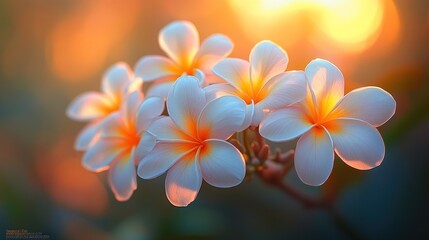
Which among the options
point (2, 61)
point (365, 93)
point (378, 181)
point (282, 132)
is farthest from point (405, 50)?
point (2, 61)

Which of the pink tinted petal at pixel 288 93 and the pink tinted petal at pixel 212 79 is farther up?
the pink tinted petal at pixel 288 93

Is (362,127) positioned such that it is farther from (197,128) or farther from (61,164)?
(61,164)

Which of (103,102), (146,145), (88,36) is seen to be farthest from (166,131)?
(88,36)

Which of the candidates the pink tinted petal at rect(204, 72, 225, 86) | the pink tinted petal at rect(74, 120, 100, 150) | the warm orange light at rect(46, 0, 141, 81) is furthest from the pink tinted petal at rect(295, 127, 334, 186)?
the warm orange light at rect(46, 0, 141, 81)

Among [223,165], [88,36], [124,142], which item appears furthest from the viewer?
[88,36]

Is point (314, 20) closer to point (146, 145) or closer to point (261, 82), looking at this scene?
point (261, 82)

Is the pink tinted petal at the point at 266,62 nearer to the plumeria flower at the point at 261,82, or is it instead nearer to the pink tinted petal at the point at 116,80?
the plumeria flower at the point at 261,82

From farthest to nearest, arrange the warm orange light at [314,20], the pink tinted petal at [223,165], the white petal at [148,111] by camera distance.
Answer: the warm orange light at [314,20], the white petal at [148,111], the pink tinted petal at [223,165]

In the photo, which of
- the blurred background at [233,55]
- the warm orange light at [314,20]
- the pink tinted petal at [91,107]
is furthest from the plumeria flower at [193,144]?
the warm orange light at [314,20]
